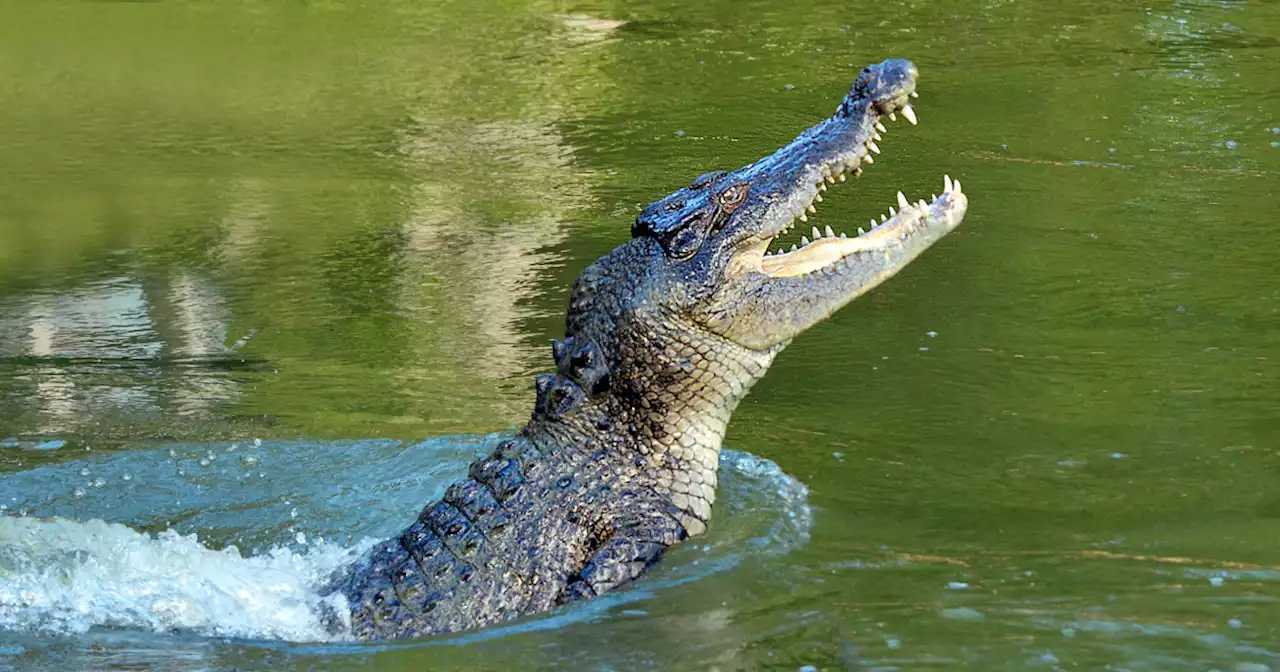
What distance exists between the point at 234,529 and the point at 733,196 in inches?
94.5

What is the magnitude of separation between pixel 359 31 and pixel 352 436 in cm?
860

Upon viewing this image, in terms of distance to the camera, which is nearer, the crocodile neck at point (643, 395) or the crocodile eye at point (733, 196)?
the crocodile neck at point (643, 395)

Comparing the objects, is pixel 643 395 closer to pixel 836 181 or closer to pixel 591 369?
pixel 591 369

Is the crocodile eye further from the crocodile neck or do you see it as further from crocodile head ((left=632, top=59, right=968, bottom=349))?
the crocodile neck

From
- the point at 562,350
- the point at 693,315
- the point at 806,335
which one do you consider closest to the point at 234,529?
the point at 562,350

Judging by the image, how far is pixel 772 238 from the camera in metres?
5.28

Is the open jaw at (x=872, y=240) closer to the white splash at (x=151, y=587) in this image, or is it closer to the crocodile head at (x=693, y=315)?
the crocodile head at (x=693, y=315)

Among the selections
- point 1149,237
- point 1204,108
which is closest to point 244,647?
point 1149,237

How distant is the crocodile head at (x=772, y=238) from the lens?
514cm

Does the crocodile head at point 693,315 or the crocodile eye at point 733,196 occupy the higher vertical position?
the crocodile eye at point 733,196

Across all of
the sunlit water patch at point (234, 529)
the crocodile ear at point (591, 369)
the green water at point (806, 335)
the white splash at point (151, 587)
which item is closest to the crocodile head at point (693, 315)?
the crocodile ear at point (591, 369)

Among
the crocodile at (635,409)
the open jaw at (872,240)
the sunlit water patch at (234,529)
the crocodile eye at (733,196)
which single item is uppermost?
the crocodile eye at (733,196)

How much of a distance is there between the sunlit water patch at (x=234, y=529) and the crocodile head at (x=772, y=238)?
2.55ft

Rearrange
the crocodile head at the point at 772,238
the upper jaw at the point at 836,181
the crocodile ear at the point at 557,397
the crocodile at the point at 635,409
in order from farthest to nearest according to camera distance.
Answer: the upper jaw at the point at 836,181 → the crocodile head at the point at 772,238 → the crocodile ear at the point at 557,397 → the crocodile at the point at 635,409
